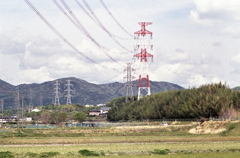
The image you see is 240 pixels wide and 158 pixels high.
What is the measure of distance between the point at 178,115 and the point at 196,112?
1003 centimetres

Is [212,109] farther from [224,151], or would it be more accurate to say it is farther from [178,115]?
[224,151]

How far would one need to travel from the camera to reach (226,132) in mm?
79188

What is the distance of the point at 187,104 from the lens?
12731 cm

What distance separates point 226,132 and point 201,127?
11.1 meters

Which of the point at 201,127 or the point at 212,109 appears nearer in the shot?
the point at 201,127

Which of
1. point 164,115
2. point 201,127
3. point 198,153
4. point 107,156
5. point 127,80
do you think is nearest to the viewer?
point 107,156

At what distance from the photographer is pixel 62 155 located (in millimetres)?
40375

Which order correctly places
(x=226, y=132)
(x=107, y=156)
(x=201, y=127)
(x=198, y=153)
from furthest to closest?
(x=201, y=127) < (x=226, y=132) < (x=198, y=153) < (x=107, y=156)

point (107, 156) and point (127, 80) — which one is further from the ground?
point (127, 80)

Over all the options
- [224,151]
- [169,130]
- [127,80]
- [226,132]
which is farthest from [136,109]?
[224,151]

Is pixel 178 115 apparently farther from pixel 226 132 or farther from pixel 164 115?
pixel 226 132

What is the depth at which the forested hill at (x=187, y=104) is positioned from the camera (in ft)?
383

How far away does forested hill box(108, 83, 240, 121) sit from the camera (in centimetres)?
11675

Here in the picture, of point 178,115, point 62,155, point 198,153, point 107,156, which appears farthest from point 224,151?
point 178,115
